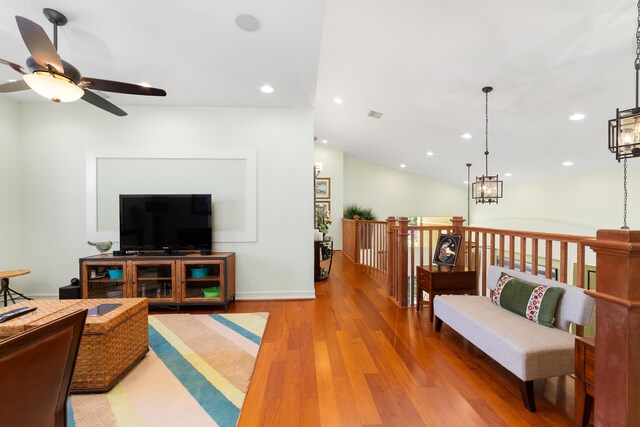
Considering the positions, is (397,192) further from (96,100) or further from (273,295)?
A: (96,100)

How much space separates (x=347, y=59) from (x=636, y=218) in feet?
20.0

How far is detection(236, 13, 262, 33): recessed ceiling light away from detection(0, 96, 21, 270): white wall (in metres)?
3.47

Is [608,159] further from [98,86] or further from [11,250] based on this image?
[11,250]

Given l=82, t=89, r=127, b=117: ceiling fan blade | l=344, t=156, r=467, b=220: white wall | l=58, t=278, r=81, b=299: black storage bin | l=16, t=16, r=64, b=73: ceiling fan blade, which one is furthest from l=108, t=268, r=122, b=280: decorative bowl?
l=344, t=156, r=467, b=220: white wall

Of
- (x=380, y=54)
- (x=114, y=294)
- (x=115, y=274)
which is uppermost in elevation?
(x=380, y=54)

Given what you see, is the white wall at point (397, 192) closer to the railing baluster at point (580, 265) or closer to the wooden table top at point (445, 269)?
the wooden table top at point (445, 269)

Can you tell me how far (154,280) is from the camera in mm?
3375

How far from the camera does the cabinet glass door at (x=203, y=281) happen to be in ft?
11.0

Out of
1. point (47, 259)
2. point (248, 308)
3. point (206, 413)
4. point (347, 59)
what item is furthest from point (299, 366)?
point (47, 259)

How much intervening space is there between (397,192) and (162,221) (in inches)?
286

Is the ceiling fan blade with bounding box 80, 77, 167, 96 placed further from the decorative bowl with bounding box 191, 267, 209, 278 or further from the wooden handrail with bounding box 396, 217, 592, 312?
the wooden handrail with bounding box 396, 217, 592, 312

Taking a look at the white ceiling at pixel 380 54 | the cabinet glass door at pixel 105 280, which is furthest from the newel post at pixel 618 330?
the cabinet glass door at pixel 105 280

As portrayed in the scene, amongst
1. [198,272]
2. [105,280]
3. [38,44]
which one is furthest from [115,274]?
[38,44]

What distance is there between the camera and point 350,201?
8875mm
